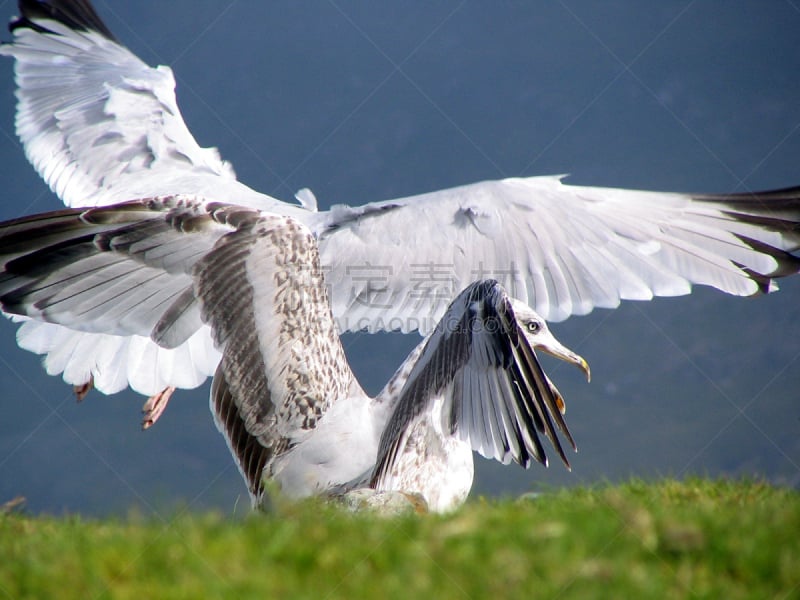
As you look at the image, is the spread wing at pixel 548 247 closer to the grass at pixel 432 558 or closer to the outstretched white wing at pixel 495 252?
the outstretched white wing at pixel 495 252

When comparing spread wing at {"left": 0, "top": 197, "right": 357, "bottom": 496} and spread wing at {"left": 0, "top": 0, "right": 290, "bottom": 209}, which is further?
spread wing at {"left": 0, "top": 0, "right": 290, "bottom": 209}

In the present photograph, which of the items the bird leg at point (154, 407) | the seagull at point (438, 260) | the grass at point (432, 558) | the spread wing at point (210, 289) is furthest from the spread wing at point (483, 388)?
the bird leg at point (154, 407)

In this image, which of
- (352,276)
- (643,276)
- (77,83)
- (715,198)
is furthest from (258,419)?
(77,83)

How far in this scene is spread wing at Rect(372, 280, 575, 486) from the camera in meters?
4.10

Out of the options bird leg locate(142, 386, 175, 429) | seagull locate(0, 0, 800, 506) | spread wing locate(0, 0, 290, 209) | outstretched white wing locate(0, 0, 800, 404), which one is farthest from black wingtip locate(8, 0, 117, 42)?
bird leg locate(142, 386, 175, 429)

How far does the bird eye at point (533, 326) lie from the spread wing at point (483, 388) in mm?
1223

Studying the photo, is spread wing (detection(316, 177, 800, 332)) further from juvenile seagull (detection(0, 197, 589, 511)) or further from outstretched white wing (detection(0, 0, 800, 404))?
juvenile seagull (detection(0, 197, 589, 511))

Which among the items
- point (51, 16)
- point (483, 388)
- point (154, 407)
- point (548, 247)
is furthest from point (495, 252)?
point (51, 16)

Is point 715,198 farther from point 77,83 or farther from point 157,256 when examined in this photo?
point 77,83

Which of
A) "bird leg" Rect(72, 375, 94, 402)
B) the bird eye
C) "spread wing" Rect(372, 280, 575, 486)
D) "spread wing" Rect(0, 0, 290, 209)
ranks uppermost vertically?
the bird eye

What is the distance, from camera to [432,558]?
2689 millimetres

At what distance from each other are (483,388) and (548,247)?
6.74ft

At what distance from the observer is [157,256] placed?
469 cm

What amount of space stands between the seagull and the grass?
1.51m
